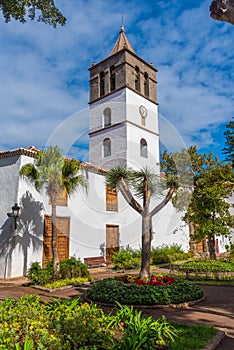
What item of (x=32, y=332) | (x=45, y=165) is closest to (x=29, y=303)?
(x=32, y=332)

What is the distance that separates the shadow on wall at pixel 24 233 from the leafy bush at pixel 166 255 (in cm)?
752

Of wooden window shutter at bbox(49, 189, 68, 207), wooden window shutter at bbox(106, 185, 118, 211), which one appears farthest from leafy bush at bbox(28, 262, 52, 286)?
wooden window shutter at bbox(106, 185, 118, 211)

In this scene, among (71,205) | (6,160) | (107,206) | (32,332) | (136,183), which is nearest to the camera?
(32,332)

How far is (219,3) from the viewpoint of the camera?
2.72 meters

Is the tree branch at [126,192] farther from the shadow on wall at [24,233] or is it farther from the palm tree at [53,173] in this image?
the shadow on wall at [24,233]

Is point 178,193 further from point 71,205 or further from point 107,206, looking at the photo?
point 71,205

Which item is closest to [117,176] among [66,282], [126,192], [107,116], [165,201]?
[126,192]

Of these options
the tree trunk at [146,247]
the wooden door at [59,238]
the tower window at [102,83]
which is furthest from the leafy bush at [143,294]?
the tower window at [102,83]

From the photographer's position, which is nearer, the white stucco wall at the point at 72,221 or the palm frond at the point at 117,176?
the palm frond at the point at 117,176

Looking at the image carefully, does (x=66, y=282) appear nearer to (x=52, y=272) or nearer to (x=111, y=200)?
(x=52, y=272)

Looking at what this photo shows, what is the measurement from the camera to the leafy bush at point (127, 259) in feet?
48.5

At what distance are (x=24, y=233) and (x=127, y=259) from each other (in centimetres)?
588

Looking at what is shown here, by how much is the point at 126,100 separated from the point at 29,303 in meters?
18.2

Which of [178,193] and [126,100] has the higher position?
[126,100]
